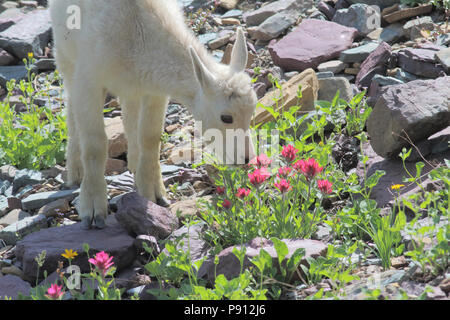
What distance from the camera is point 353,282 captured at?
422cm

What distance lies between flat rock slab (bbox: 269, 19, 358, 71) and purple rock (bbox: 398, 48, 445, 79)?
48.8 inches

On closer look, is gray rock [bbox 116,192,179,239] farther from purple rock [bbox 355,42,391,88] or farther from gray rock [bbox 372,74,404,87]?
purple rock [bbox 355,42,391,88]

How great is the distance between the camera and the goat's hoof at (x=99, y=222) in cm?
579

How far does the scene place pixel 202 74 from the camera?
5324 millimetres

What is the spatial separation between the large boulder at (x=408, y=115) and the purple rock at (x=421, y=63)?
167 centimetres

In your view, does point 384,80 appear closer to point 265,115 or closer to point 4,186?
point 265,115

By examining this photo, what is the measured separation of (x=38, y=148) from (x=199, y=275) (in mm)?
3681

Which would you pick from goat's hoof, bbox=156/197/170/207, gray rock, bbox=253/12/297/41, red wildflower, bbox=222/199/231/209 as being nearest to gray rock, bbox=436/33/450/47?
gray rock, bbox=253/12/297/41

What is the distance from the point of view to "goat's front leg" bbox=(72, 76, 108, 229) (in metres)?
5.96

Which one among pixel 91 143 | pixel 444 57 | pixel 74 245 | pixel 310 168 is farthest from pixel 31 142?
pixel 444 57

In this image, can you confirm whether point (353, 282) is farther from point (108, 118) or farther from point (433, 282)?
point (108, 118)

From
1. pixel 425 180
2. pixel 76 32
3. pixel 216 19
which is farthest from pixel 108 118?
pixel 425 180

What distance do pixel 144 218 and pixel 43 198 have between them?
1.85 meters

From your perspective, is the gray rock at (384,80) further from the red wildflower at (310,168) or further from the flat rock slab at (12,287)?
the flat rock slab at (12,287)
